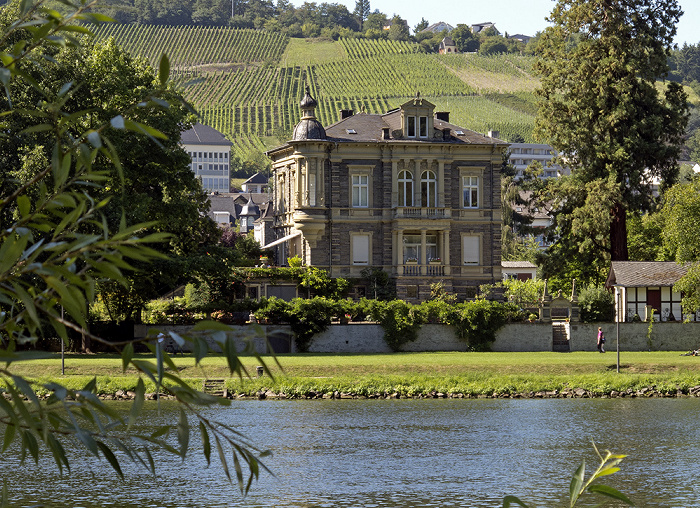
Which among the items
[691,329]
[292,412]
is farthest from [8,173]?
[691,329]

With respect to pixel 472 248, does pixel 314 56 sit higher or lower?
higher

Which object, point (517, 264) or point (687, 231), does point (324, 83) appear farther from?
point (687, 231)

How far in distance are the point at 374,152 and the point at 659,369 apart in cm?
2118

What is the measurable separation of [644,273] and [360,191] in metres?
15.6

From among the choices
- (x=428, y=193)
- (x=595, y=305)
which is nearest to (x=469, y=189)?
(x=428, y=193)

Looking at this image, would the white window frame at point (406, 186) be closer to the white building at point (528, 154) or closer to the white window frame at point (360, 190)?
the white window frame at point (360, 190)

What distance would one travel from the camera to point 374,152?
181 feet

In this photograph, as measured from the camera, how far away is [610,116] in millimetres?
52594

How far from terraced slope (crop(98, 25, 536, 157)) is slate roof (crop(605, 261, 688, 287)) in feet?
323

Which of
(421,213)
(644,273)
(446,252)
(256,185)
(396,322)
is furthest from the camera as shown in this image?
(256,185)

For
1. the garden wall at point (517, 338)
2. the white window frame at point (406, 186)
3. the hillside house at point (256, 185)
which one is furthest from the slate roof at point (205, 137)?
the garden wall at point (517, 338)

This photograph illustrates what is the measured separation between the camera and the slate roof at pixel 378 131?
55312mm

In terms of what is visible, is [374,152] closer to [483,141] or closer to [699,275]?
[483,141]

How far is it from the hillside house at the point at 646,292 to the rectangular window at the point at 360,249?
13.2m
